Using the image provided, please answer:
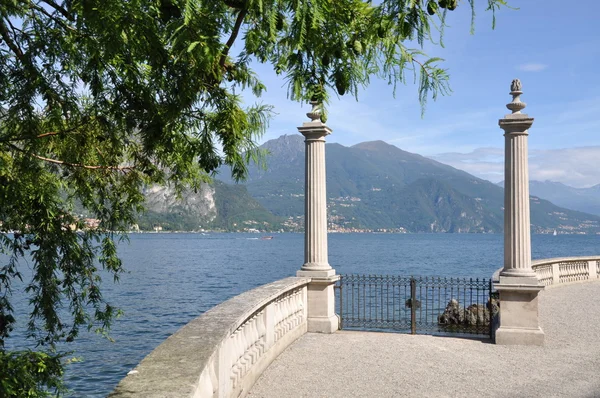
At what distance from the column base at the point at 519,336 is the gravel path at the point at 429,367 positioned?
0.20 metres

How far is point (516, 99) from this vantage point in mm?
10594

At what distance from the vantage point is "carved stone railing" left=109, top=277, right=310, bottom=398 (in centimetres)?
354

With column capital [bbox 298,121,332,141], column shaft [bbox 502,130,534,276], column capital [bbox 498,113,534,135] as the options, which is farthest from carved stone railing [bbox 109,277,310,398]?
column capital [bbox 498,113,534,135]

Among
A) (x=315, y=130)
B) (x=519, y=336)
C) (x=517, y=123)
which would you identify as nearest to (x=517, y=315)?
(x=519, y=336)

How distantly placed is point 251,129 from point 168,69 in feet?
3.28

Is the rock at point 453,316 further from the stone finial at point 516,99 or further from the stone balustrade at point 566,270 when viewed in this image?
the stone finial at point 516,99

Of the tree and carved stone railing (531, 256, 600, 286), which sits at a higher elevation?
the tree

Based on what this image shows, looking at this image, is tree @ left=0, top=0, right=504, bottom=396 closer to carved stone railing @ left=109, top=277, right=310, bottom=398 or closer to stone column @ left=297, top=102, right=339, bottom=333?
carved stone railing @ left=109, top=277, right=310, bottom=398

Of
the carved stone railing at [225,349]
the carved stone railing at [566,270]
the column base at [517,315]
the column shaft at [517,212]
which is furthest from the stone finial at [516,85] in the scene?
the carved stone railing at [566,270]

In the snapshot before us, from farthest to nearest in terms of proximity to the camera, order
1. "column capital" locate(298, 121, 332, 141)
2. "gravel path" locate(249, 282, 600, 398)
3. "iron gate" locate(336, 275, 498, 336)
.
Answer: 1. "iron gate" locate(336, 275, 498, 336)
2. "column capital" locate(298, 121, 332, 141)
3. "gravel path" locate(249, 282, 600, 398)

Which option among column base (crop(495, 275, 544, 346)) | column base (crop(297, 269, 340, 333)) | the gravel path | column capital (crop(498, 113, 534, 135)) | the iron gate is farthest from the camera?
the iron gate

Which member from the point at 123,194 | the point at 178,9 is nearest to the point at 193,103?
the point at 178,9

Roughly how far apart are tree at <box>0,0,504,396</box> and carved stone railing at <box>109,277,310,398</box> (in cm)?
152

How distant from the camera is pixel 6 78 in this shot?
5508mm
